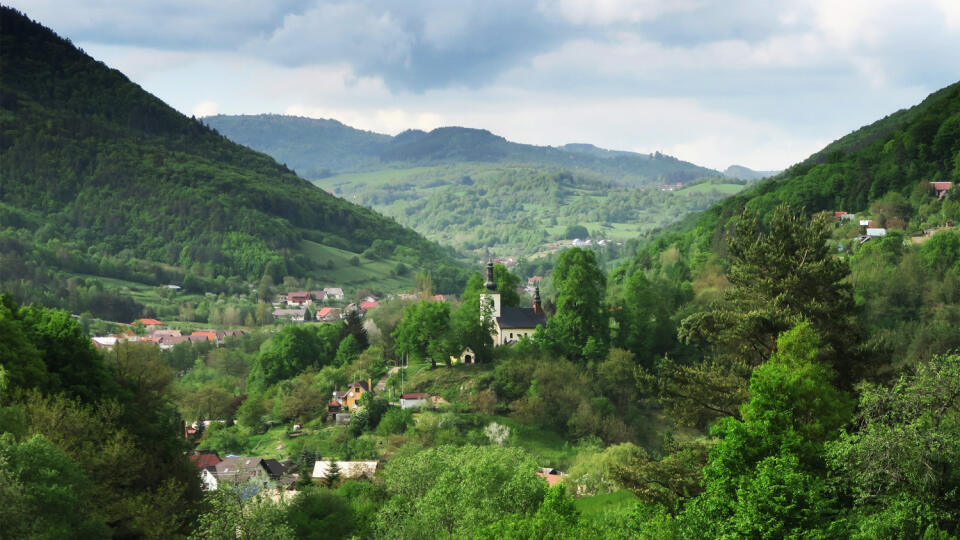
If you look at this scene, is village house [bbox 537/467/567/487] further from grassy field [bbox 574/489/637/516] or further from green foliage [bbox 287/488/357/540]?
green foliage [bbox 287/488/357/540]

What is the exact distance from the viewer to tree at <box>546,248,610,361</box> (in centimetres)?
5919

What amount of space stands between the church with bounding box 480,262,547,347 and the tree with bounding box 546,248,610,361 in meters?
3.86

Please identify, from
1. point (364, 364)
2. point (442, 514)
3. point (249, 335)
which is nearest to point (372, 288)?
point (249, 335)

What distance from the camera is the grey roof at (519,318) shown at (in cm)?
6488

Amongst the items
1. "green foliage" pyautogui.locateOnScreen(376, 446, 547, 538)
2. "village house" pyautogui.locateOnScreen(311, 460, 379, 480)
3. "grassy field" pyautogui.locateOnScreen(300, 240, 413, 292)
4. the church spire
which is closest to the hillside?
"grassy field" pyautogui.locateOnScreen(300, 240, 413, 292)

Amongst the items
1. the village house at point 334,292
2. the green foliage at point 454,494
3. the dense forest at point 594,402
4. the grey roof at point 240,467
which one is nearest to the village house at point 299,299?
the village house at point 334,292

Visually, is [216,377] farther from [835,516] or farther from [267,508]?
[835,516]

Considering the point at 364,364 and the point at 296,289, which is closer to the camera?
the point at 364,364

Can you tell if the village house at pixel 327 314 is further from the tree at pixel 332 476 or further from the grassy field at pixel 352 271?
the tree at pixel 332 476

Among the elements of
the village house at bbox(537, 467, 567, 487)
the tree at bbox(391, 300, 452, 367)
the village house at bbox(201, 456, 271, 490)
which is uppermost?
the tree at bbox(391, 300, 452, 367)

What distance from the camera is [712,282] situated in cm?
6938

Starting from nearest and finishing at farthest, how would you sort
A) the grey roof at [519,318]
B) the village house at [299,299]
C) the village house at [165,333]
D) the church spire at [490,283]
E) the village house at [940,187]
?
the grey roof at [519,318] < the church spire at [490,283] < the village house at [940,187] < the village house at [165,333] < the village house at [299,299]

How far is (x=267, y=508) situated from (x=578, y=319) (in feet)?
118

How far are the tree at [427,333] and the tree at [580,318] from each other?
7823mm
